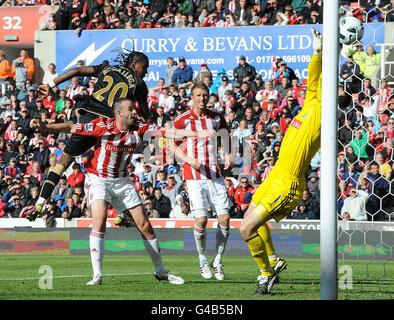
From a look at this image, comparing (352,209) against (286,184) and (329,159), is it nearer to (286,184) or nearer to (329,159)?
(286,184)

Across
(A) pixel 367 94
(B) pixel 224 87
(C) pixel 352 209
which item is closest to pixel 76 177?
Answer: (B) pixel 224 87

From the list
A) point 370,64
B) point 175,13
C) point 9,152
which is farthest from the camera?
point 175,13

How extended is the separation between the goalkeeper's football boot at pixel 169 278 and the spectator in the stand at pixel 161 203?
892 cm

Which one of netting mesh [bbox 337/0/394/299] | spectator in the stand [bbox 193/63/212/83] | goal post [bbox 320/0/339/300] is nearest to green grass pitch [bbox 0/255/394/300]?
netting mesh [bbox 337/0/394/299]

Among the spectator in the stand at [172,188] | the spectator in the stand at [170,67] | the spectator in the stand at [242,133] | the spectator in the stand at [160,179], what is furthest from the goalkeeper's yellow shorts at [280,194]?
the spectator in the stand at [170,67]

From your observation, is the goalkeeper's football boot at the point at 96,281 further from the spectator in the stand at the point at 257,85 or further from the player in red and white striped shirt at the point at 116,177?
the spectator in the stand at the point at 257,85

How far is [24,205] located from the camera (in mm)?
23562

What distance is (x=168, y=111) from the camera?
24.8m

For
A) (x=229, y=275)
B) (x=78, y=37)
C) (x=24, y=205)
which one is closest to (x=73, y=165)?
(x=24, y=205)

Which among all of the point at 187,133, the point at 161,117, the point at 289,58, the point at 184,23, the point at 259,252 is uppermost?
the point at 184,23

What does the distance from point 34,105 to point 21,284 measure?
1477cm

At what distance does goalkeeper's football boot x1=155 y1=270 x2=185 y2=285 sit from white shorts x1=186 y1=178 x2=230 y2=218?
1.57 m

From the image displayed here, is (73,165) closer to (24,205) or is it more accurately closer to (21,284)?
(24,205)

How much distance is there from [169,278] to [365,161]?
508 cm
